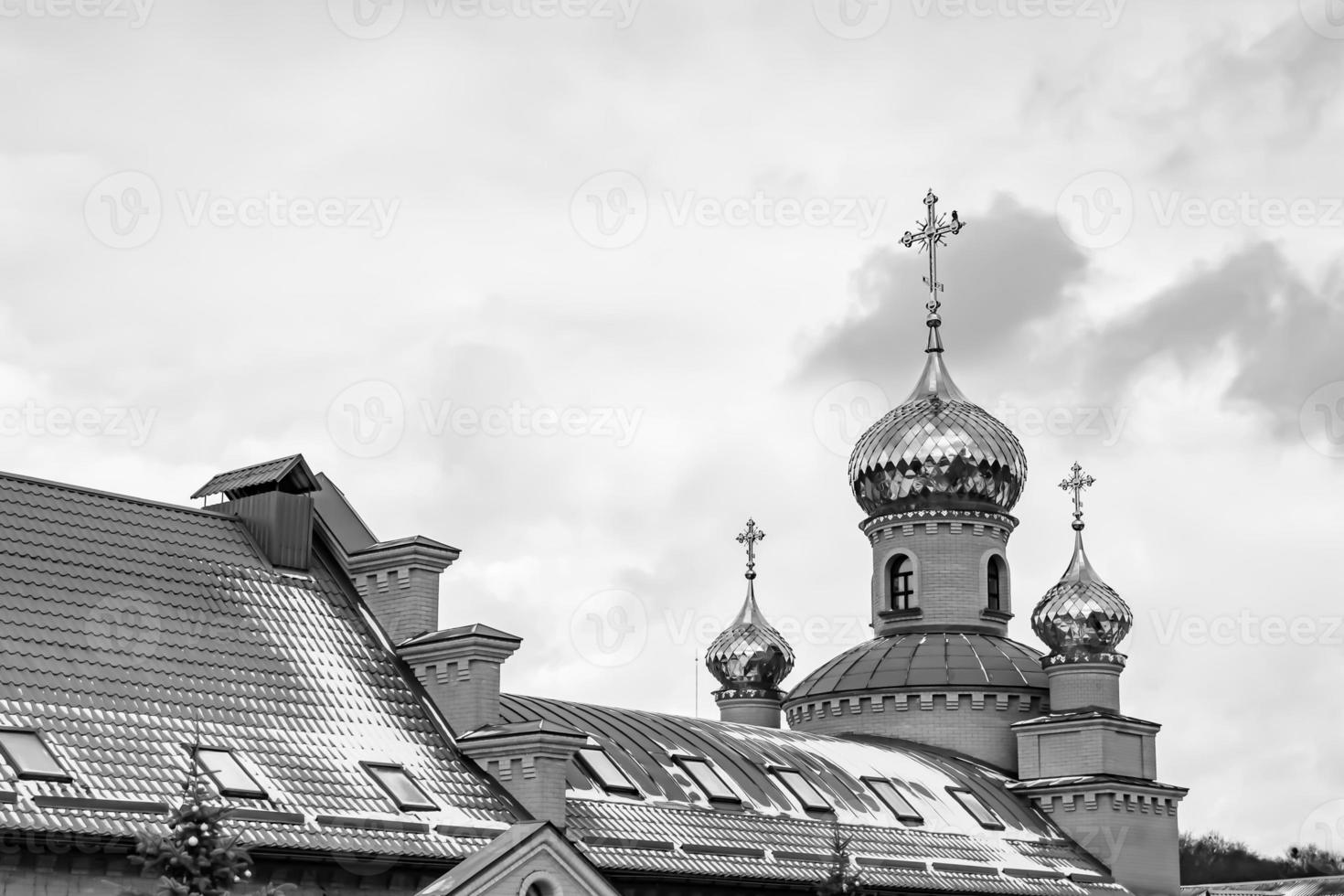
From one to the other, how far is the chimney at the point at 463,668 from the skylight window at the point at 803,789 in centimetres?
605

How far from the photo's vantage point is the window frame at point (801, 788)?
34094mm

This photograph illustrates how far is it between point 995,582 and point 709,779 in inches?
631

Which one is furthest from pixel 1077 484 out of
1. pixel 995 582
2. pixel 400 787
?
pixel 400 787

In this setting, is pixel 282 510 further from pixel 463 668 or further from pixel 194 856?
pixel 194 856

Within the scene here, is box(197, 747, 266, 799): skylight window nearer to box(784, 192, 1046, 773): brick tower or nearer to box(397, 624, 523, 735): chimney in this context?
box(397, 624, 523, 735): chimney

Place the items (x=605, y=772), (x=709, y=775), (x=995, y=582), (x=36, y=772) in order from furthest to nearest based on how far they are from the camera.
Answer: (x=995, y=582)
(x=709, y=775)
(x=605, y=772)
(x=36, y=772)

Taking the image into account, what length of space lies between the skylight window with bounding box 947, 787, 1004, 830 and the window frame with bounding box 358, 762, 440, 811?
13.4 metres

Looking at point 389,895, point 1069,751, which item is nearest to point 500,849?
point 389,895

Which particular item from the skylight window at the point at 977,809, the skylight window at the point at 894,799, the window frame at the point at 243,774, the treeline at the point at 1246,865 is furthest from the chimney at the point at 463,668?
the treeline at the point at 1246,865

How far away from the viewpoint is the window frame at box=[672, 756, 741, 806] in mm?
32463

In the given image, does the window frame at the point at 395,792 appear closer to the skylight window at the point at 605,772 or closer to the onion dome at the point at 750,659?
the skylight window at the point at 605,772

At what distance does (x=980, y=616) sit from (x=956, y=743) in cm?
414

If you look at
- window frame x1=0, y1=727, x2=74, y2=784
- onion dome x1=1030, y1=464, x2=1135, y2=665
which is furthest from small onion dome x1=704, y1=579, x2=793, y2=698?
window frame x1=0, y1=727, x2=74, y2=784

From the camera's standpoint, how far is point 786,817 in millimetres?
33125
